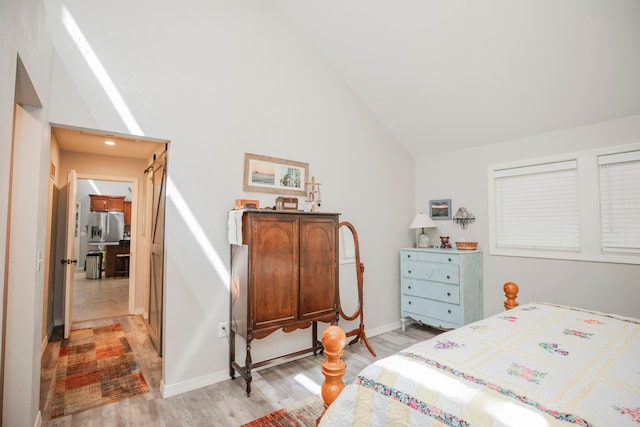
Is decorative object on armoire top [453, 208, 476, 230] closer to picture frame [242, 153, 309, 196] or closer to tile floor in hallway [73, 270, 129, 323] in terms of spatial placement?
picture frame [242, 153, 309, 196]

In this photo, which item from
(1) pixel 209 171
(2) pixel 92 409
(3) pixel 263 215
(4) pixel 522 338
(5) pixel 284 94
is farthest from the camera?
(5) pixel 284 94

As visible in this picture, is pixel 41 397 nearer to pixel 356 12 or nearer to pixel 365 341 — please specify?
pixel 365 341

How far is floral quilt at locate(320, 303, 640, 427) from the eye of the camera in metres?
0.98

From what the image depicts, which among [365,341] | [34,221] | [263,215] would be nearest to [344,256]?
[365,341]

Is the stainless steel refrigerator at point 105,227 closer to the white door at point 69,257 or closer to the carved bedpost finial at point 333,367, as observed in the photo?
the white door at point 69,257

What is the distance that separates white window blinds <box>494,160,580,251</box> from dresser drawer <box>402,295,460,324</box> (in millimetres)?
953

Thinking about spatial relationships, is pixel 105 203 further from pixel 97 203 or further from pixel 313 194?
→ pixel 313 194

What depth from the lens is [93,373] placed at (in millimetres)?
2914

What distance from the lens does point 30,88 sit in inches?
66.4

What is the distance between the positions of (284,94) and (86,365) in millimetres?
3342

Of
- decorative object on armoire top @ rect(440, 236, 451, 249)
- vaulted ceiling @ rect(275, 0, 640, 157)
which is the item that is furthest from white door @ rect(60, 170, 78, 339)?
decorative object on armoire top @ rect(440, 236, 451, 249)

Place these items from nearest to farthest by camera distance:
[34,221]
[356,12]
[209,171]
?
[34,221] → [209,171] → [356,12]

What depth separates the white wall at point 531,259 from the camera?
9.46ft

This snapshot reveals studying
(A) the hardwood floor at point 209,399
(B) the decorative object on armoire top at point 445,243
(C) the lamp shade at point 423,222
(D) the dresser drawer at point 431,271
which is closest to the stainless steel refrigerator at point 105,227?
(A) the hardwood floor at point 209,399
